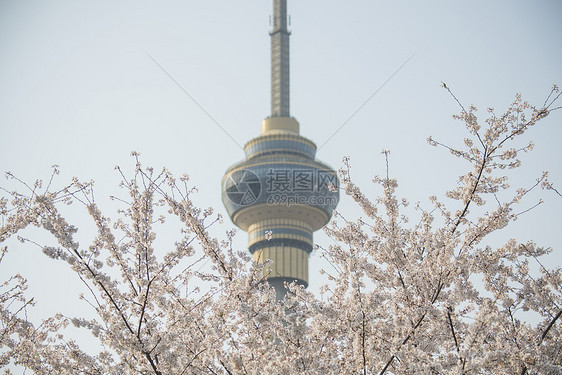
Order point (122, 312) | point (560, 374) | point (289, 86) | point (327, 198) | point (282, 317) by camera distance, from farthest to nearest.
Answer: point (289, 86) → point (327, 198) → point (282, 317) → point (122, 312) → point (560, 374)

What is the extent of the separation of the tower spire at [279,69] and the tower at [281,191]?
0.18 metres

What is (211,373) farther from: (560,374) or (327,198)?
(327,198)

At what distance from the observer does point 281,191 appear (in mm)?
91250

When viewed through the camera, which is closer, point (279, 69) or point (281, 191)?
point (281, 191)

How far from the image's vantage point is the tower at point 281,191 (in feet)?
292

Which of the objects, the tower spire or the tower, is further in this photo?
the tower spire

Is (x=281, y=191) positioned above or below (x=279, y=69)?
below

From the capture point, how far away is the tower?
89.1 meters

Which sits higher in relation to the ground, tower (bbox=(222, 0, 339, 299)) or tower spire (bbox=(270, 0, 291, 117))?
tower spire (bbox=(270, 0, 291, 117))

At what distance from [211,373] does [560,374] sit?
4.53 metres

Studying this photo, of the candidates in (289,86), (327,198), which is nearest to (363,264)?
(327,198)

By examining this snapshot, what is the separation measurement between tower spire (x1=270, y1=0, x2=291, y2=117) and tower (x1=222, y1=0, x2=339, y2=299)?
0.18 m

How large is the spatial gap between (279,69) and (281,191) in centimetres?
2311

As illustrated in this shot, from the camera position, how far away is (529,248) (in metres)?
8.73
